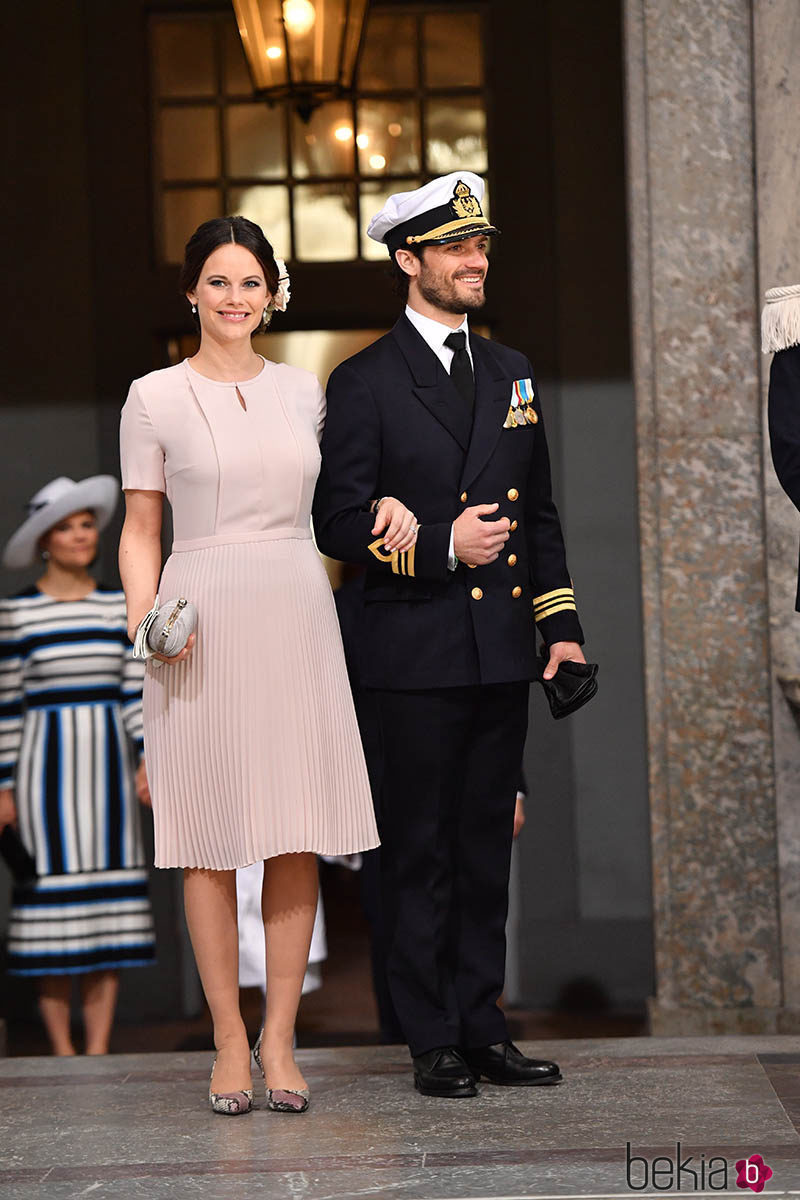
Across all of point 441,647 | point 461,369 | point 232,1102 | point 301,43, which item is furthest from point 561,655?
point 301,43

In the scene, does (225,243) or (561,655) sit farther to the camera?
(561,655)

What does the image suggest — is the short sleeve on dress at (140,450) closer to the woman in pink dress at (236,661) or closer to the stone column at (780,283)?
the woman in pink dress at (236,661)

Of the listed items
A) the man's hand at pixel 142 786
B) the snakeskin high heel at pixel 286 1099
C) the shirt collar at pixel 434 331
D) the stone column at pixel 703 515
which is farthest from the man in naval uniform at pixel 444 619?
the man's hand at pixel 142 786

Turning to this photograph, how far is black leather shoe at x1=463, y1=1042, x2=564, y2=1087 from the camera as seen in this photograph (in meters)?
3.68

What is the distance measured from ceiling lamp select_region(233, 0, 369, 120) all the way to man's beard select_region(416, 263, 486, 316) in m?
2.31

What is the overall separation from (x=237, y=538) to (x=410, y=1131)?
123 centimetres

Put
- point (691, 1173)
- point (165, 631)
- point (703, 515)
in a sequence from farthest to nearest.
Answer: point (703, 515) → point (165, 631) → point (691, 1173)

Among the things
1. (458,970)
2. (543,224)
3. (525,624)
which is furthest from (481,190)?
(543,224)

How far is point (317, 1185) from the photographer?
3053 millimetres

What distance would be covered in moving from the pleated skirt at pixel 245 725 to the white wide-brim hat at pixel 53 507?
82.2 inches

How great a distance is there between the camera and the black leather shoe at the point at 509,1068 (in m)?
3.68

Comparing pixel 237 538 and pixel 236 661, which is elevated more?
pixel 237 538

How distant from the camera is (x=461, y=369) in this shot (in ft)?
12.0

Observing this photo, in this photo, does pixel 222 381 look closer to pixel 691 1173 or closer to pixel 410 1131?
pixel 410 1131
